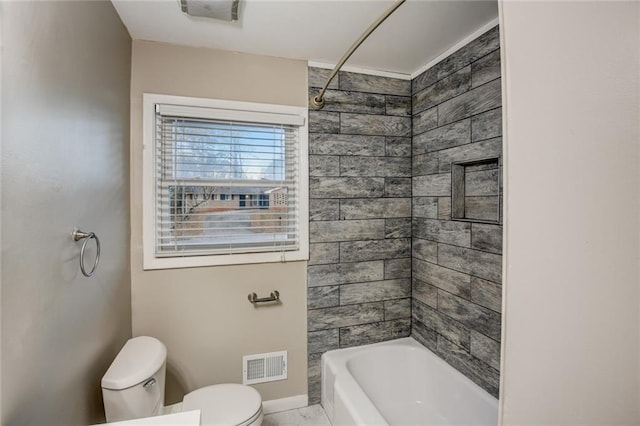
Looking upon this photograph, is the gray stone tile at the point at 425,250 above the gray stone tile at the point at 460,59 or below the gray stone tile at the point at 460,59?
below

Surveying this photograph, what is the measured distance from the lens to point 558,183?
22.0 inches

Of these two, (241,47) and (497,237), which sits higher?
(241,47)

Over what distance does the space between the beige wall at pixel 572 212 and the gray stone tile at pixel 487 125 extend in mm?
1181

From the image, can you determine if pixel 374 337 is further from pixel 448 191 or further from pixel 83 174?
pixel 83 174

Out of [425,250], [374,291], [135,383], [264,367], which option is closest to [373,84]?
[425,250]

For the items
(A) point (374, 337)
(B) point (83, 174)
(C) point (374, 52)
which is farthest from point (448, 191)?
(B) point (83, 174)

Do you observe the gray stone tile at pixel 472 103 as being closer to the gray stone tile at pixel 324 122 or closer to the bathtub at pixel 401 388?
the gray stone tile at pixel 324 122

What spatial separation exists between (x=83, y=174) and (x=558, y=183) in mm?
1584

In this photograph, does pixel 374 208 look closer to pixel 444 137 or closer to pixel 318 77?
pixel 444 137

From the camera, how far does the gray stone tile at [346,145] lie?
7.18 feet

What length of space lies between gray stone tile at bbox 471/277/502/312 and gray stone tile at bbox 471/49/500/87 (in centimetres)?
113

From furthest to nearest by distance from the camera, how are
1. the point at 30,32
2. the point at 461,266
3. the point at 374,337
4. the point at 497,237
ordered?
the point at 374,337 < the point at 461,266 < the point at 497,237 < the point at 30,32

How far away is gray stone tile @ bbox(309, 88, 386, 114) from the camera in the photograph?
2.21 metres

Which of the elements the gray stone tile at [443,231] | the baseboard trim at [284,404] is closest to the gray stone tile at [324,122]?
the gray stone tile at [443,231]
